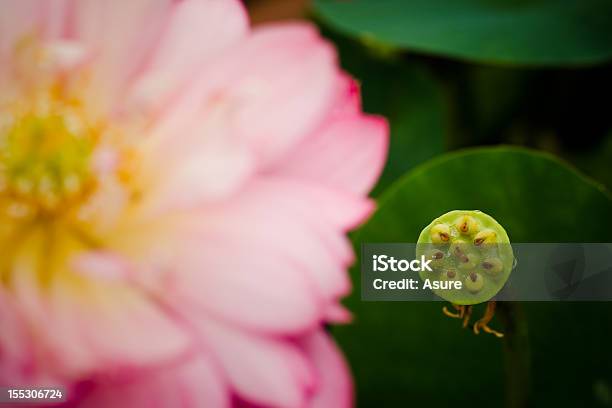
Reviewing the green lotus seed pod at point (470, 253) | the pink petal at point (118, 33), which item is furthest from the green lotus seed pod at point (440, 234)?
the pink petal at point (118, 33)

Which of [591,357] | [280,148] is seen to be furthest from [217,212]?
[591,357]

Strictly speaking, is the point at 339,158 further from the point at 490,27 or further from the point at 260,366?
the point at 490,27

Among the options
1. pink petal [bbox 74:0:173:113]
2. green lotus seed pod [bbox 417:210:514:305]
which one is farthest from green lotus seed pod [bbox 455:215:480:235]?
pink petal [bbox 74:0:173:113]

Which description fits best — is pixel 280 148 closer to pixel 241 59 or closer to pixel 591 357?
pixel 241 59

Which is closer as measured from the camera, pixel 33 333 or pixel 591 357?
pixel 33 333

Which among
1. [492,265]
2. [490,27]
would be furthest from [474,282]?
[490,27]

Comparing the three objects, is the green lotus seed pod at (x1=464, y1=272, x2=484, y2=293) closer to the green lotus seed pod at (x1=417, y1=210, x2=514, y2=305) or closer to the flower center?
the green lotus seed pod at (x1=417, y1=210, x2=514, y2=305)

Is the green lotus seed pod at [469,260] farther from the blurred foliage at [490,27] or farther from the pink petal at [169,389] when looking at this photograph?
the blurred foliage at [490,27]
